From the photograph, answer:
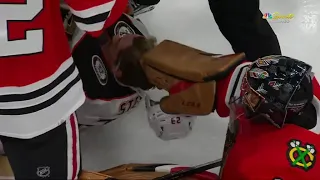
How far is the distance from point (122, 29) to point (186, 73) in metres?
0.18

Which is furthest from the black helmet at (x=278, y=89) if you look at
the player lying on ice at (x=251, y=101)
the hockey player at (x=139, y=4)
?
the hockey player at (x=139, y=4)

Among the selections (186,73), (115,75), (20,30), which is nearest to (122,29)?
(115,75)

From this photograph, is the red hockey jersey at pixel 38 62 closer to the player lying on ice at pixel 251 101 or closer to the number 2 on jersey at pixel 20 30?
the number 2 on jersey at pixel 20 30

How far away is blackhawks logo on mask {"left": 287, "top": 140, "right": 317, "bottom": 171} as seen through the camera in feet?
2.12

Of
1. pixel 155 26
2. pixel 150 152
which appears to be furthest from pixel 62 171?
pixel 155 26

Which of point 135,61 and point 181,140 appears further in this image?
point 181,140

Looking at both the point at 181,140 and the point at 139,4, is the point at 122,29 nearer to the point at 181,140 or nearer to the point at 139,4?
the point at 139,4

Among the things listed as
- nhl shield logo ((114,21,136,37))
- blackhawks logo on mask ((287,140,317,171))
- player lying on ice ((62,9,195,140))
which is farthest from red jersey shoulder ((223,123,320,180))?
nhl shield logo ((114,21,136,37))

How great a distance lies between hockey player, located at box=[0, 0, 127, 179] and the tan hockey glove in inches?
4.8

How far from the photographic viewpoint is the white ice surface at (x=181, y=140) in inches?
39.6

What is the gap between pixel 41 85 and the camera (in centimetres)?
67

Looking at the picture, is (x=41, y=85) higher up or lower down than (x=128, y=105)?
higher up

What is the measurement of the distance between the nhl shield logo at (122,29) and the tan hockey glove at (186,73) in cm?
8

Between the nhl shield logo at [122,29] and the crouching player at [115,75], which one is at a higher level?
the nhl shield logo at [122,29]
